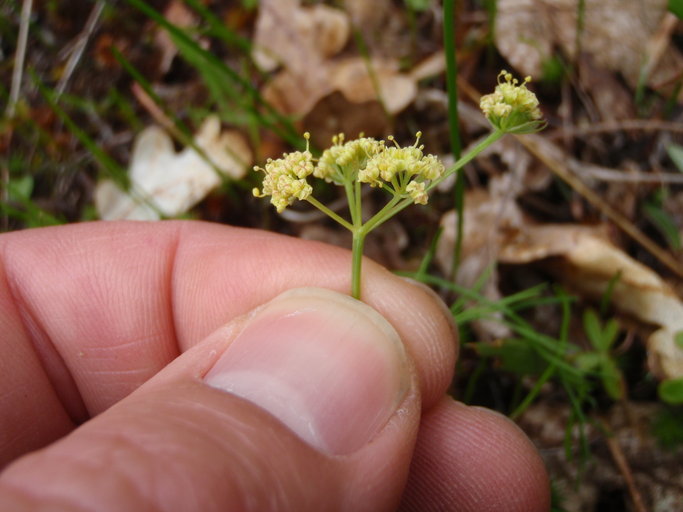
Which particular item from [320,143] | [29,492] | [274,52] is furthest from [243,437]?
[274,52]

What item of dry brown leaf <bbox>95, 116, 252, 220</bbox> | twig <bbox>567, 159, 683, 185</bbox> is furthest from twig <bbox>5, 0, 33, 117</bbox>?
twig <bbox>567, 159, 683, 185</bbox>

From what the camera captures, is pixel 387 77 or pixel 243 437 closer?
pixel 243 437

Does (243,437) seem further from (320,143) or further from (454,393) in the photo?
(320,143)

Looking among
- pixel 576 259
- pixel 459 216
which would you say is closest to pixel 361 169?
pixel 459 216

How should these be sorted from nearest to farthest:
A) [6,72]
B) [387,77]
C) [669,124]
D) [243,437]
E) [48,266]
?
1. [243,437]
2. [48,266]
3. [669,124]
4. [387,77]
5. [6,72]

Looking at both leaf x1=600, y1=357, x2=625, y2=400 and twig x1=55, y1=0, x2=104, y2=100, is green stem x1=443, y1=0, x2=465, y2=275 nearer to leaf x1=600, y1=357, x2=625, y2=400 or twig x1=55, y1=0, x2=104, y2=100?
leaf x1=600, y1=357, x2=625, y2=400

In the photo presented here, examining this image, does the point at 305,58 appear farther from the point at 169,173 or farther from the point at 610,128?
the point at 610,128

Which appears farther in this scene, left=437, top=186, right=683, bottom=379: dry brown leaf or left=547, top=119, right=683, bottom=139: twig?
left=547, top=119, right=683, bottom=139: twig
